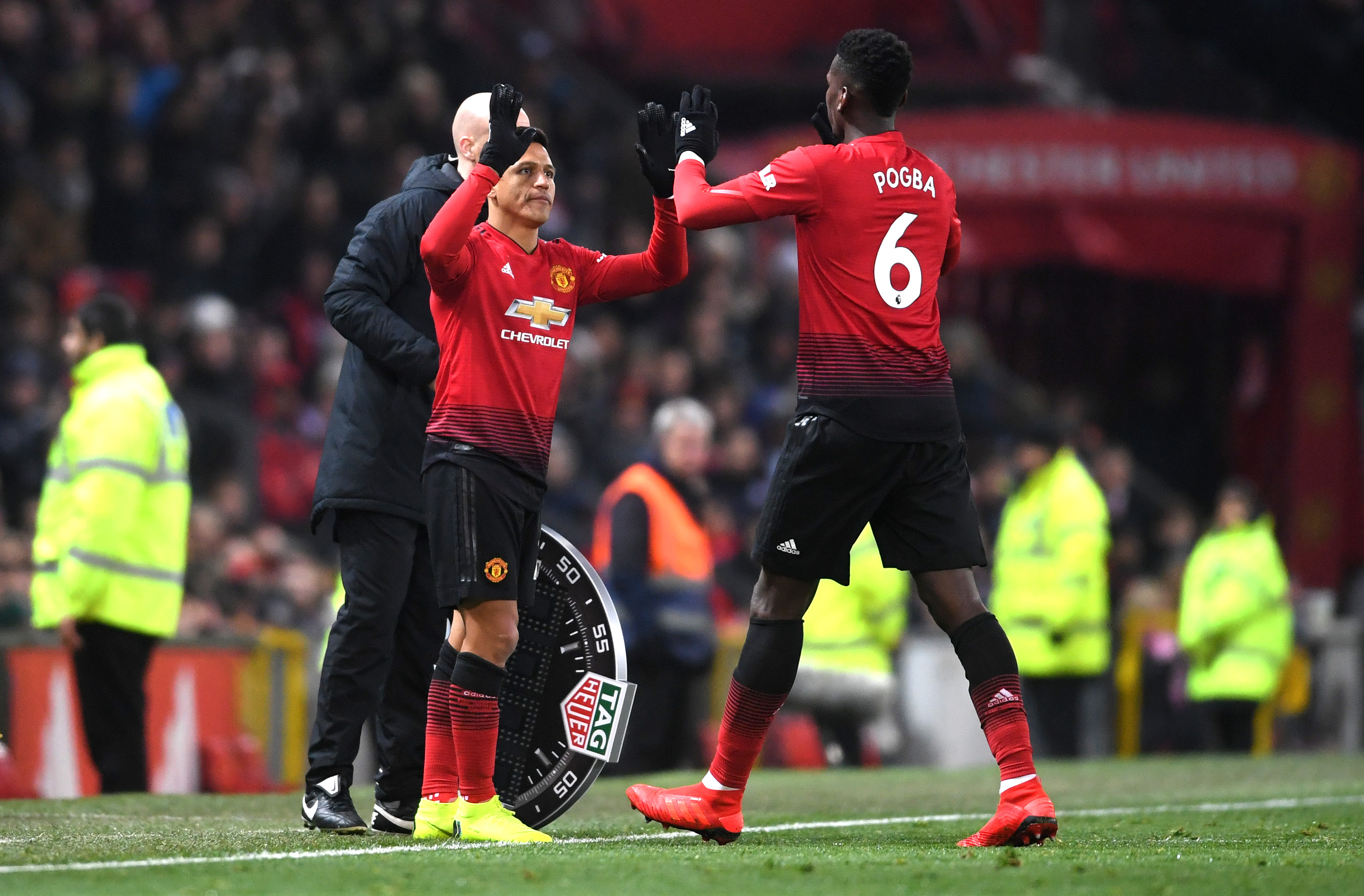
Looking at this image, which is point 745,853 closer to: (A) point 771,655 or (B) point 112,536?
(A) point 771,655

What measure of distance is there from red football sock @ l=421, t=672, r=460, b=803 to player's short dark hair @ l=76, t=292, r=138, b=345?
333 cm

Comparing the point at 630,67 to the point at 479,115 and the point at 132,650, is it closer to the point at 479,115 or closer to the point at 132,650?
the point at 132,650

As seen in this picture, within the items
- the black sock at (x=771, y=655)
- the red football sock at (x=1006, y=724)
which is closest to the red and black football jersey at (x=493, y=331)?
the black sock at (x=771, y=655)

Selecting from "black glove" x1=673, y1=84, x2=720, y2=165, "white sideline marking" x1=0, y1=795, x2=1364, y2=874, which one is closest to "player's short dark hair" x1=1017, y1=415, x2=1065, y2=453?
"white sideline marking" x1=0, y1=795, x2=1364, y2=874

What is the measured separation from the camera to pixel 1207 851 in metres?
5.52

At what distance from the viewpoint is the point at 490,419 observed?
564 centimetres


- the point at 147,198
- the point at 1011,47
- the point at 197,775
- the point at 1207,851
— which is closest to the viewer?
the point at 1207,851

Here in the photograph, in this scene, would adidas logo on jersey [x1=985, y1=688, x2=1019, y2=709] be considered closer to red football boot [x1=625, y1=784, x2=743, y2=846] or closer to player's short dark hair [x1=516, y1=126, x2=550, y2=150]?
red football boot [x1=625, y1=784, x2=743, y2=846]

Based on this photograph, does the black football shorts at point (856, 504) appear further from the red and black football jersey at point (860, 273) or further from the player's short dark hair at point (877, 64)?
the player's short dark hair at point (877, 64)

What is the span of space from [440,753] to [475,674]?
279 mm

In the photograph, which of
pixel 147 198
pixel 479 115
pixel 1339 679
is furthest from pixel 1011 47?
pixel 479 115

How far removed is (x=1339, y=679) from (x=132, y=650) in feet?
33.1

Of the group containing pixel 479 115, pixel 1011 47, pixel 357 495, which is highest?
pixel 1011 47

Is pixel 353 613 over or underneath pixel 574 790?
over
